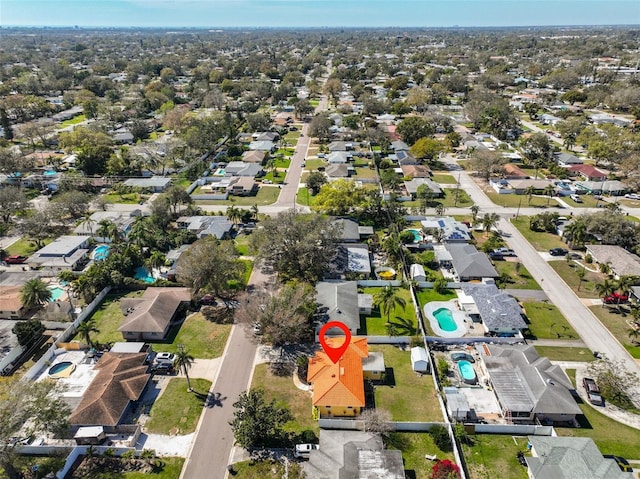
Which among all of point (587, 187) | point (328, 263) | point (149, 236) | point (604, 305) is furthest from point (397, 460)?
point (587, 187)

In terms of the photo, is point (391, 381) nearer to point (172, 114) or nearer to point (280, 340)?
point (280, 340)

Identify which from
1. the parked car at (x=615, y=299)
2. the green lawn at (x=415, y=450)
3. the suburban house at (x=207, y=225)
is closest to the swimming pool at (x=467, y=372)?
the green lawn at (x=415, y=450)

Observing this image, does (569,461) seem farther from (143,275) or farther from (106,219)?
(106,219)

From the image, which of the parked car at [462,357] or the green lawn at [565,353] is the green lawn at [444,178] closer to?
the green lawn at [565,353]

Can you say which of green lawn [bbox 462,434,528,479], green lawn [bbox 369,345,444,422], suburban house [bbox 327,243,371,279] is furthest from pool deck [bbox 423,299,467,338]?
green lawn [bbox 462,434,528,479]

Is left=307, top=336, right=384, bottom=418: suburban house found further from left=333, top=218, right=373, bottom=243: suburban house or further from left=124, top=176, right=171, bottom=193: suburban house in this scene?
left=124, top=176, right=171, bottom=193: suburban house
